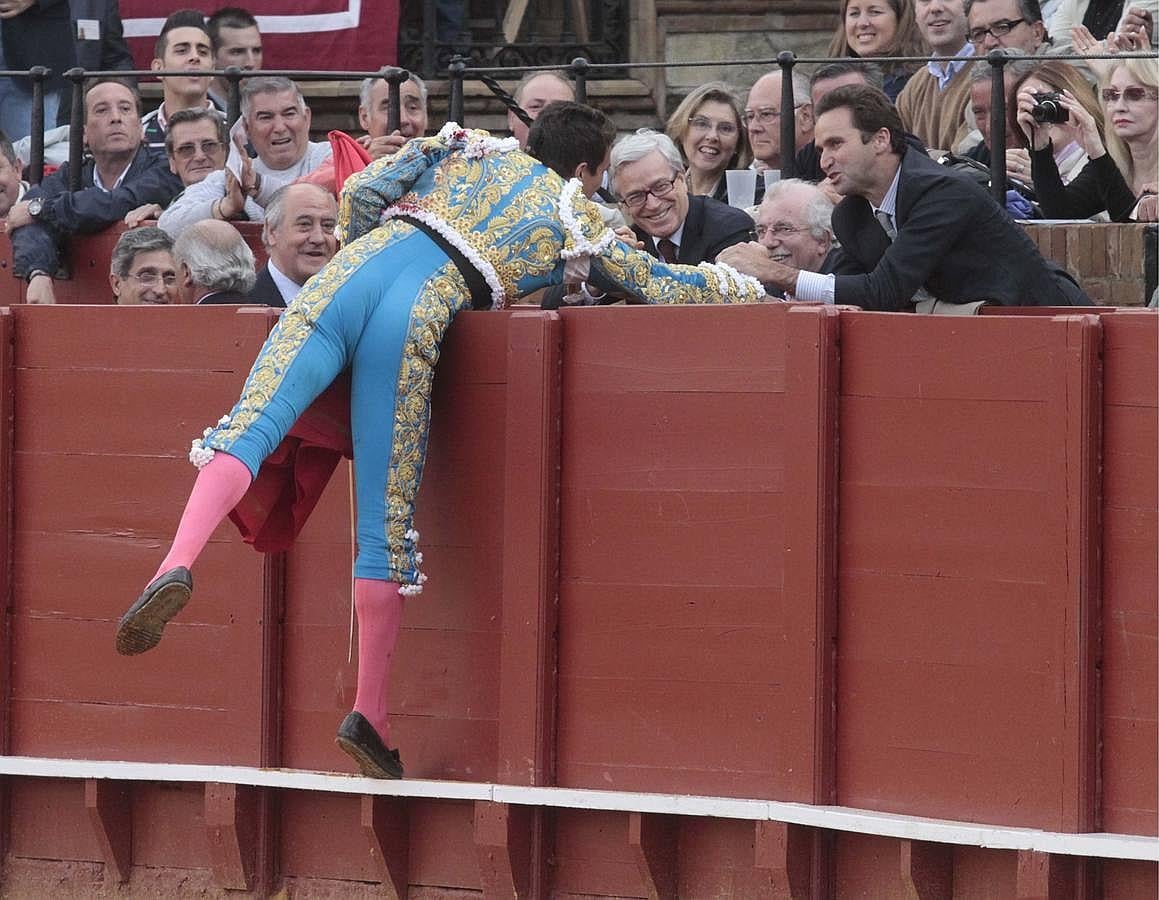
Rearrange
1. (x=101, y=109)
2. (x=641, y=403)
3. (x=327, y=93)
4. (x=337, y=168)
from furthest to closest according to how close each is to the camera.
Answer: (x=327, y=93) → (x=101, y=109) → (x=337, y=168) → (x=641, y=403)

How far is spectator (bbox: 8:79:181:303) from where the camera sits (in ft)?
26.9

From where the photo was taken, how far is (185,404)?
6699mm

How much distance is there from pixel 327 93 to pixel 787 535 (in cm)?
600

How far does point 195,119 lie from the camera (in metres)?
8.34

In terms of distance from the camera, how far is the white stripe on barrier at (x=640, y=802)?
5.53 metres

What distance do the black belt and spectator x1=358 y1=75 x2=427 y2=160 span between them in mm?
1640

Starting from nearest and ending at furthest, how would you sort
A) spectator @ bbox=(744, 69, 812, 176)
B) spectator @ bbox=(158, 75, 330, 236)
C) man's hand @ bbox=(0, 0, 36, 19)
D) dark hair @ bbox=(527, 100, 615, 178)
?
dark hair @ bbox=(527, 100, 615, 178) < spectator @ bbox=(158, 75, 330, 236) < spectator @ bbox=(744, 69, 812, 176) < man's hand @ bbox=(0, 0, 36, 19)

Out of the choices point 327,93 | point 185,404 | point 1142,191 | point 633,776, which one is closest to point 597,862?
point 633,776

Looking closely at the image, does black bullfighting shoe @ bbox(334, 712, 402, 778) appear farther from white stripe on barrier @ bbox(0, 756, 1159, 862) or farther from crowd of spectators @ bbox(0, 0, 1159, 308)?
crowd of spectators @ bbox(0, 0, 1159, 308)

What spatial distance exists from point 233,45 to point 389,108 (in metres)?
1.84

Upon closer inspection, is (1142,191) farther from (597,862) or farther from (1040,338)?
(597,862)

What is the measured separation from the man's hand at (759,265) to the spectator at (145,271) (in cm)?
177

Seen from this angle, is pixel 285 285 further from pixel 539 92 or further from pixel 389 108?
pixel 539 92

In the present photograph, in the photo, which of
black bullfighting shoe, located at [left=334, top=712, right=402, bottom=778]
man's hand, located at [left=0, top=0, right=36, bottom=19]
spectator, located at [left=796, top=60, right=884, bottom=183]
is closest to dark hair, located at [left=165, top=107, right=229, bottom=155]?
spectator, located at [left=796, top=60, right=884, bottom=183]
